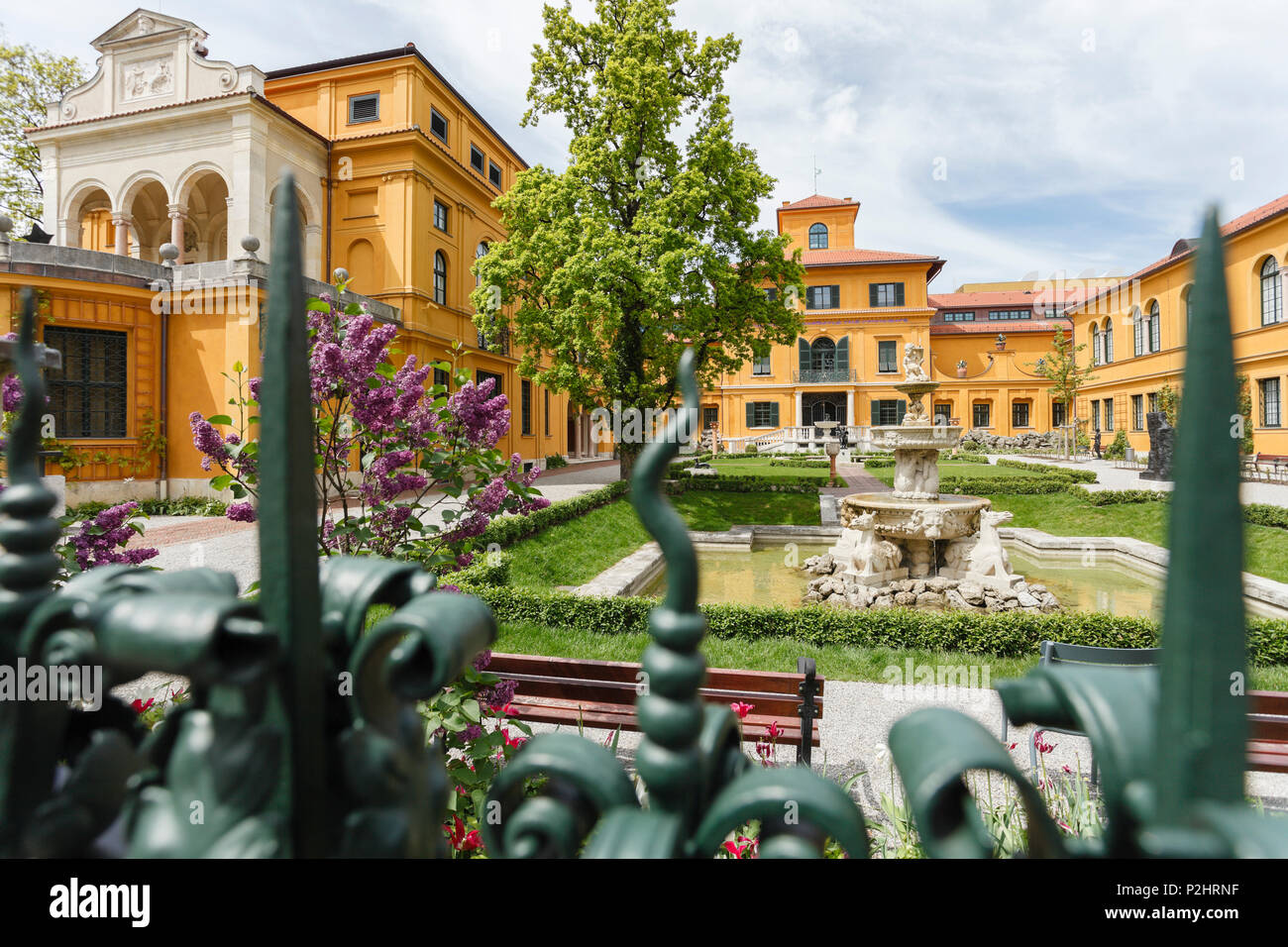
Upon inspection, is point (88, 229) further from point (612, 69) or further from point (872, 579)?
point (872, 579)

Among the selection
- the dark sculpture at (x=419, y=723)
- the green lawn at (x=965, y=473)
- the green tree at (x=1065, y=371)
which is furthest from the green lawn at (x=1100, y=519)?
the green tree at (x=1065, y=371)

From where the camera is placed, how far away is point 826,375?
4075 centimetres

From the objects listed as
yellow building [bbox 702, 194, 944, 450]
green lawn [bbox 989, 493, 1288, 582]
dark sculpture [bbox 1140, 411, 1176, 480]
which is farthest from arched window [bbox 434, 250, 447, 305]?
dark sculpture [bbox 1140, 411, 1176, 480]

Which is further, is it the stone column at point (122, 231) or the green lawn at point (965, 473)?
the green lawn at point (965, 473)

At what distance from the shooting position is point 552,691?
4352mm

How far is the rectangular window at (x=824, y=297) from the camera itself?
135 feet

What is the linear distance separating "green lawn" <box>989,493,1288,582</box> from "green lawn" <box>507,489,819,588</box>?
5101 millimetres

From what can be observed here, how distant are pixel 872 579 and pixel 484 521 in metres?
7.73

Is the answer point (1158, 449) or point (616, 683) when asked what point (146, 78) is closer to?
point (616, 683)

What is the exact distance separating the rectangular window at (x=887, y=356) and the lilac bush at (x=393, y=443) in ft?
134

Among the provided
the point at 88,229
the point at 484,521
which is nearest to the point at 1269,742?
the point at 484,521

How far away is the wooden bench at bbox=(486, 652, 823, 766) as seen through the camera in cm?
402

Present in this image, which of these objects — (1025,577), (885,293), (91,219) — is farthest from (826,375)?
(91,219)

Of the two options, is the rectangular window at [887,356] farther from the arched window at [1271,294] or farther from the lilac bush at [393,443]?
the lilac bush at [393,443]
